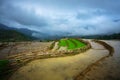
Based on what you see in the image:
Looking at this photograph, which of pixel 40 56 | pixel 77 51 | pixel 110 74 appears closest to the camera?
pixel 110 74

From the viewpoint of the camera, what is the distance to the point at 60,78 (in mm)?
14438

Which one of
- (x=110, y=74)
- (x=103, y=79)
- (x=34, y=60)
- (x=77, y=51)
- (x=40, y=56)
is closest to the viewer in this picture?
(x=103, y=79)

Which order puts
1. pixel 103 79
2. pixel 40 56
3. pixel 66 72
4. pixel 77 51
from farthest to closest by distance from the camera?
pixel 77 51 → pixel 40 56 → pixel 66 72 → pixel 103 79

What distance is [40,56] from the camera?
78.8 feet

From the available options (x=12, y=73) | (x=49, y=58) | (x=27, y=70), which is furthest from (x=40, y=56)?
(x=12, y=73)

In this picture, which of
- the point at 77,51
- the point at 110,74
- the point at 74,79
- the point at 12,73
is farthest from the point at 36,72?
the point at 77,51

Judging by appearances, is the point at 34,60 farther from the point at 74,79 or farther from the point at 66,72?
the point at 74,79

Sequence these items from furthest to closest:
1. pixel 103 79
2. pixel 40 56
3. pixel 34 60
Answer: pixel 40 56, pixel 34 60, pixel 103 79

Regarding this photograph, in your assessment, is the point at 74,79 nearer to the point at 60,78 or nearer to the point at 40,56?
the point at 60,78

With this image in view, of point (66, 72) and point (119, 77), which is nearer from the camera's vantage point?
point (119, 77)

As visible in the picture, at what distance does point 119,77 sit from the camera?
14008mm

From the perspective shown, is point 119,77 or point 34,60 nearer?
point 119,77

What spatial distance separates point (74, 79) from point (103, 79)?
2667mm

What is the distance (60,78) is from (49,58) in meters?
9.90
